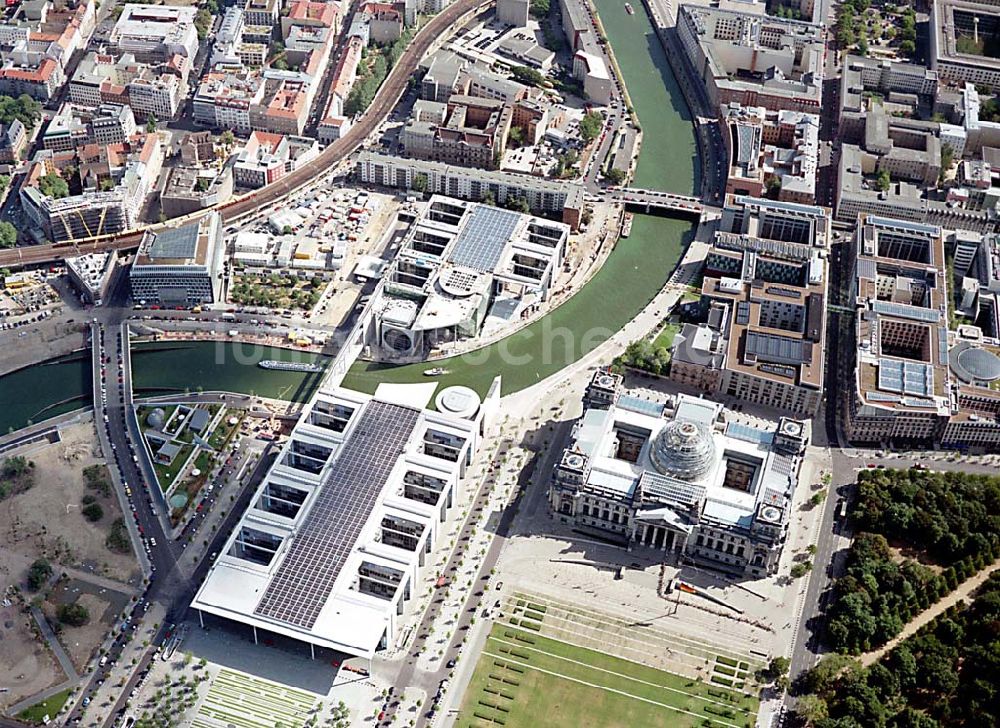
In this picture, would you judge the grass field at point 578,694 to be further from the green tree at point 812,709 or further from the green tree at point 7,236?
the green tree at point 7,236

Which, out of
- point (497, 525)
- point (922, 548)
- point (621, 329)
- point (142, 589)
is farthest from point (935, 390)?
point (142, 589)

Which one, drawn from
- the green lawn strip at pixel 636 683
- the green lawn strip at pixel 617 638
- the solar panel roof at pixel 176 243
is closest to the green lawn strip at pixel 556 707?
the green lawn strip at pixel 636 683

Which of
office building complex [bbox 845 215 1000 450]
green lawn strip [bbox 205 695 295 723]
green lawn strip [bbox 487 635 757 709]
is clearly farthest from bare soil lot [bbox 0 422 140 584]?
office building complex [bbox 845 215 1000 450]

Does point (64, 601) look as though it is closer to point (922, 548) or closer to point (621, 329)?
point (621, 329)

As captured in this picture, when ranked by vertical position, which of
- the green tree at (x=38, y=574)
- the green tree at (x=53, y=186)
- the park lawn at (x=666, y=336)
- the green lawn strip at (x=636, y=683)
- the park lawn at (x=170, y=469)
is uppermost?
the green tree at (x=53, y=186)

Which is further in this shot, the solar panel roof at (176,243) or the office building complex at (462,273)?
the solar panel roof at (176,243)

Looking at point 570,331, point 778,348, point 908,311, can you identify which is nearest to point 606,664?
point 778,348

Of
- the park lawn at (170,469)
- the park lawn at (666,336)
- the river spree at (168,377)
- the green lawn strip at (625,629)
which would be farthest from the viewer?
the park lawn at (666,336)
